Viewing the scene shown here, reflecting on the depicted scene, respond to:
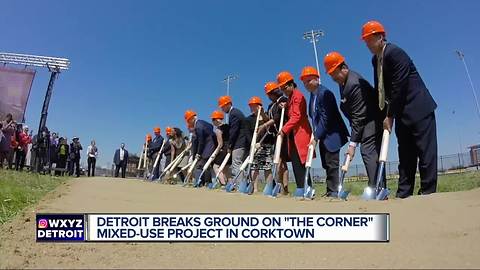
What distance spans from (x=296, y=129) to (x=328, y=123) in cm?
69

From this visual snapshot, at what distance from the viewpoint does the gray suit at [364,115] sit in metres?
4.66

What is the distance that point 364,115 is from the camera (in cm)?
474

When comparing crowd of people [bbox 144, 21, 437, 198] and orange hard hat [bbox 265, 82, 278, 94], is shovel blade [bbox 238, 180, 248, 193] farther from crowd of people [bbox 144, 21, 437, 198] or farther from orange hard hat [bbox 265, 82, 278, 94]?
orange hard hat [bbox 265, 82, 278, 94]

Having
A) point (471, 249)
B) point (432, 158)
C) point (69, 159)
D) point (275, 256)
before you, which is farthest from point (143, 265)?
point (69, 159)

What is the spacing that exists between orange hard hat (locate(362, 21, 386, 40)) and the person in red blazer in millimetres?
1641

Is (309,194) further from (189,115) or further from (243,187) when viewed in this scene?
(189,115)

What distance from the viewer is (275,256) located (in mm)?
2369

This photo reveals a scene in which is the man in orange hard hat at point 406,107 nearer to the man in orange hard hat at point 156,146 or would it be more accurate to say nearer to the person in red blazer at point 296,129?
the person in red blazer at point 296,129

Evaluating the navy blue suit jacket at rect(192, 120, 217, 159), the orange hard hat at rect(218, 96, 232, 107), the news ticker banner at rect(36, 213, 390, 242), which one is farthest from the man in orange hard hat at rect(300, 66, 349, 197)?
the navy blue suit jacket at rect(192, 120, 217, 159)

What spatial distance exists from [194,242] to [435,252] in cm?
141

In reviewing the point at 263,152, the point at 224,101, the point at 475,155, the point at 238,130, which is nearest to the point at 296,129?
the point at 263,152

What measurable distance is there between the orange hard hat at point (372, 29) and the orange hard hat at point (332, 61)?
0.51 metres

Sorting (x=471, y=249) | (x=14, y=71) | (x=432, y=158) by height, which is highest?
(x=14, y=71)

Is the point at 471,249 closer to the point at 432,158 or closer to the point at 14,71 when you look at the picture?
the point at 432,158
